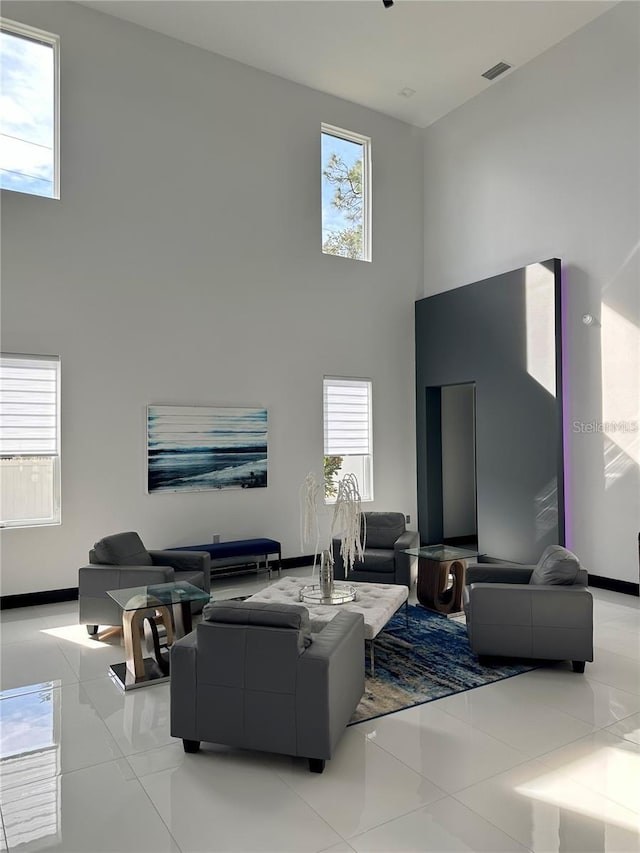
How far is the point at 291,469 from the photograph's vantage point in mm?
7930

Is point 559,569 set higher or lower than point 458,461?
lower

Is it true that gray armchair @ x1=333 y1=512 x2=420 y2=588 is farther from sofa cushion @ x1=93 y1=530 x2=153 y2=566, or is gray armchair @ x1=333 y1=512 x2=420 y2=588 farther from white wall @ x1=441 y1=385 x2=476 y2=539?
white wall @ x1=441 y1=385 x2=476 y2=539

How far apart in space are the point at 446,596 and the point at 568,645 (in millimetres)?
1659

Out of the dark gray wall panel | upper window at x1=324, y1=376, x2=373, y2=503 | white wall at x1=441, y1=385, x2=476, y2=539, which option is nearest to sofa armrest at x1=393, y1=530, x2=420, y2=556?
A: the dark gray wall panel

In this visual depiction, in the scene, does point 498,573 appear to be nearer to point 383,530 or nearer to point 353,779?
point 383,530

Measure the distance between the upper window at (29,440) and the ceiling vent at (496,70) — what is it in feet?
21.1

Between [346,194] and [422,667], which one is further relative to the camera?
[346,194]

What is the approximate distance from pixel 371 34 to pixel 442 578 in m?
6.12

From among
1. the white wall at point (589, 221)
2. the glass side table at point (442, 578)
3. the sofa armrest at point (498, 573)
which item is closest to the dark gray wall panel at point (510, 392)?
the white wall at point (589, 221)

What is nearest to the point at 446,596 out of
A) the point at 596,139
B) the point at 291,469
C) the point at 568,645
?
the point at 568,645

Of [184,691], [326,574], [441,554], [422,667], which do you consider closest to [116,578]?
[326,574]

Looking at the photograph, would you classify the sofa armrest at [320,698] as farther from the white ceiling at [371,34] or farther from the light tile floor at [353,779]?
the white ceiling at [371,34]

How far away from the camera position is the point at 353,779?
295 centimetres

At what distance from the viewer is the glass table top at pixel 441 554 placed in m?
5.58
